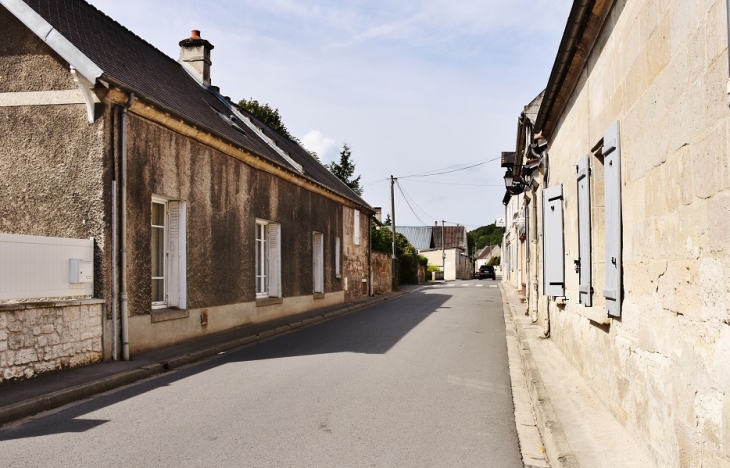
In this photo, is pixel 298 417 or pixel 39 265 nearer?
pixel 298 417

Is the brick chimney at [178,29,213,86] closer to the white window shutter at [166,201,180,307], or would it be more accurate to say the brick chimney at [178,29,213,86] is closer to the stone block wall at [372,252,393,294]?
the white window shutter at [166,201,180,307]

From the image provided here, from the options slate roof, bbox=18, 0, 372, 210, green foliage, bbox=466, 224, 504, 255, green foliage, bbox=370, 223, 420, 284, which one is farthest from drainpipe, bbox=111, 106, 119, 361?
green foliage, bbox=466, 224, 504, 255

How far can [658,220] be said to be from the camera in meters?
4.20

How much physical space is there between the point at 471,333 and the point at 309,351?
162 inches

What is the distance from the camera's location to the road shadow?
5.96 metres

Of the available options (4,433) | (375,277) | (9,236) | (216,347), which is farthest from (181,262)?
(375,277)

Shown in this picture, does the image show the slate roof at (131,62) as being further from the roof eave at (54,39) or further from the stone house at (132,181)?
the roof eave at (54,39)

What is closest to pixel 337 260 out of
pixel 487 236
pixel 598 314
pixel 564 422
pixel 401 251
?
pixel 598 314

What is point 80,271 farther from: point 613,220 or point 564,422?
point 613,220

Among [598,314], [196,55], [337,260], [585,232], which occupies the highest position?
[196,55]

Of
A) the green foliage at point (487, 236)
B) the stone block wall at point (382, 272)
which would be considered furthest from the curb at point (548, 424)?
the green foliage at point (487, 236)

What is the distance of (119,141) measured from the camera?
31.1ft

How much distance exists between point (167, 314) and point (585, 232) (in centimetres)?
698

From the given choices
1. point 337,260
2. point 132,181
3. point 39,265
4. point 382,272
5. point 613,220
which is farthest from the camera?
point 382,272
